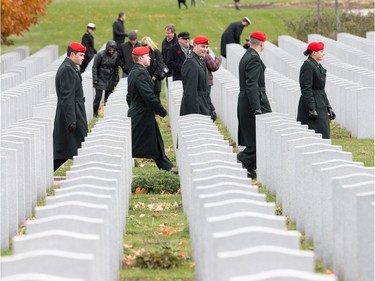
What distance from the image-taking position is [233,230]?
9242 millimetres

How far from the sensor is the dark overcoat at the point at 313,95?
18.6 metres

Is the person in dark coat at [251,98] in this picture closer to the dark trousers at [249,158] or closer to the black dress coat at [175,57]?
the dark trousers at [249,158]

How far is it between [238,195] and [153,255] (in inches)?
78.0

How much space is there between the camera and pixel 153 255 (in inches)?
496

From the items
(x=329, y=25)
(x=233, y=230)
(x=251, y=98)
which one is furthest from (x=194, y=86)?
(x=329, y=25)

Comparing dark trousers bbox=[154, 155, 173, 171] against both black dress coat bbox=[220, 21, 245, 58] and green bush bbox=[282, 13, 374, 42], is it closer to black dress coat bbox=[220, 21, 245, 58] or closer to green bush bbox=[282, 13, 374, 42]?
black dress coat bbox=[220, 21, 245, 58]

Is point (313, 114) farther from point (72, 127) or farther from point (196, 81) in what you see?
point (72, 127)

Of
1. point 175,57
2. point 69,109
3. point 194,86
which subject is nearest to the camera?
point 69,109

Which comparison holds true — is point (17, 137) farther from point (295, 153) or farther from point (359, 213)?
point (359, 213)

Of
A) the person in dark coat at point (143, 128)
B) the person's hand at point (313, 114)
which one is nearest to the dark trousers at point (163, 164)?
the person in dark coat at point (143, 128)

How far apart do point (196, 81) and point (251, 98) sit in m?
1.14

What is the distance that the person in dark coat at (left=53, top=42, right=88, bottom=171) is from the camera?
18.5 m

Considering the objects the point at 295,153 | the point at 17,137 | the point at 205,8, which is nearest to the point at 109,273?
the point at 295,153

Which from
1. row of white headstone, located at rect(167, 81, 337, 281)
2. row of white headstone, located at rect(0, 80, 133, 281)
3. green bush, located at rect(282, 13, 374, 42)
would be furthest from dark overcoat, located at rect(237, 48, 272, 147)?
green bush, located at rect(282, 13, 374, 42)
